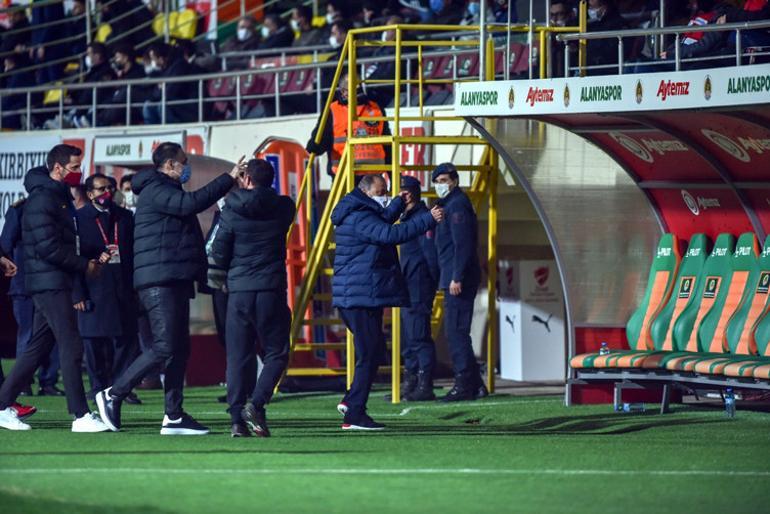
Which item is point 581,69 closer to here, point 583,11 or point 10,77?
point 583,11

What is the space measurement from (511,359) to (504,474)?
872 centimetres

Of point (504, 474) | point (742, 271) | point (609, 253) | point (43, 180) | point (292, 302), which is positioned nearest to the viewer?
point (504, 474)

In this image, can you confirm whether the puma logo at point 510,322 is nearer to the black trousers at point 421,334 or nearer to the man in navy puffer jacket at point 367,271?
the black trousers at point 421,334

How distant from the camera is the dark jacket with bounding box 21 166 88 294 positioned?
1221 cm

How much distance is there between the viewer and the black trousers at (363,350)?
1238 cm

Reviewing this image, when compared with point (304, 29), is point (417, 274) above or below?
below

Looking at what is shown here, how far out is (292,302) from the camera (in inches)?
687

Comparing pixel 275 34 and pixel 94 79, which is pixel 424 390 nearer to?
pixel 275 34

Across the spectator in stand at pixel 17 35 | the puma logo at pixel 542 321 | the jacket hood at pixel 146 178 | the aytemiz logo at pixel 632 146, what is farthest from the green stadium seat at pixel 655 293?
the spectator in stand at pixel 17 35

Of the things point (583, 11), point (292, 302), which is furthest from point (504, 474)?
point (292, 302)

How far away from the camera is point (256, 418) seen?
11.8 metres

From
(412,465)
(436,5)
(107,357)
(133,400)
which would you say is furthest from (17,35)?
(412,465)

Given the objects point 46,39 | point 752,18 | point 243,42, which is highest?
point 46,39

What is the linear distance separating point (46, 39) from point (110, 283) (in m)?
12.6
